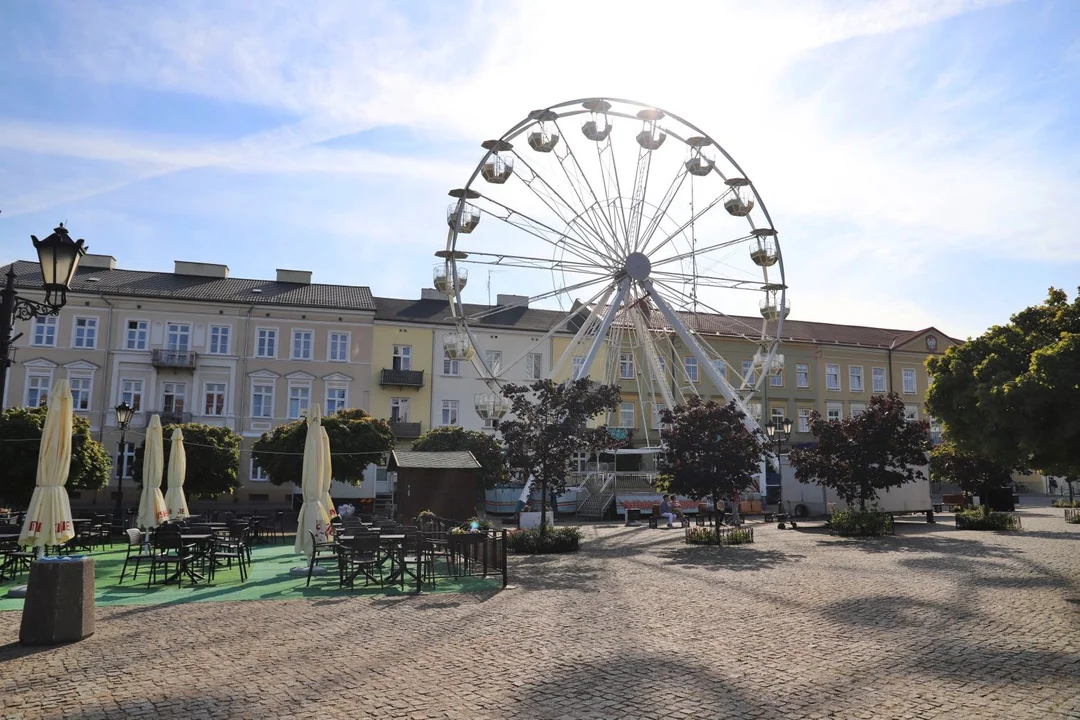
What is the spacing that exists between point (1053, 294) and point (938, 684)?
10137 millimetres

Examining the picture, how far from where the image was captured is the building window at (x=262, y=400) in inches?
1778

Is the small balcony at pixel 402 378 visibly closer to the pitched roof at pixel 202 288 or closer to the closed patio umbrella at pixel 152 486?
the pitched roof at pixel 202 288

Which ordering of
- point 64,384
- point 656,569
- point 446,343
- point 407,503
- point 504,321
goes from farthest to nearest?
point 504,321
point 446,343
point 407,503
point 656,569
point 64,384

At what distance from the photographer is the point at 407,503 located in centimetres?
2423

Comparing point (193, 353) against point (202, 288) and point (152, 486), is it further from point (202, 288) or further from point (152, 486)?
point (152, 486)

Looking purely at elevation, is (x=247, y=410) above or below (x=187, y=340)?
below

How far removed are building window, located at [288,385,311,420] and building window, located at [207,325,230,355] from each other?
4031 millimetres

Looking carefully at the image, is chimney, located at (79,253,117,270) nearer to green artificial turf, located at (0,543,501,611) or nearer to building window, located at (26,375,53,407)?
building window, located at (26,375,53,407)

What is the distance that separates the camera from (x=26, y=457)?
24703 millimetres

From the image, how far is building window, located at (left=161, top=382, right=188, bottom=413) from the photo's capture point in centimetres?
4400

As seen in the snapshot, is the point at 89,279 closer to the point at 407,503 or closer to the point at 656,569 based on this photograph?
the point at 407,503

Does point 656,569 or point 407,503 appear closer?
point 656,569

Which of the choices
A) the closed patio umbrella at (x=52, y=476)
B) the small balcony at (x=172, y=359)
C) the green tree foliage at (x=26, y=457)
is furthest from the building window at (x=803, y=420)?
the closed patio umbrella at (x=52, y=476)

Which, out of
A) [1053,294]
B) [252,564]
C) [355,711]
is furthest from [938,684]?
[252,564]
